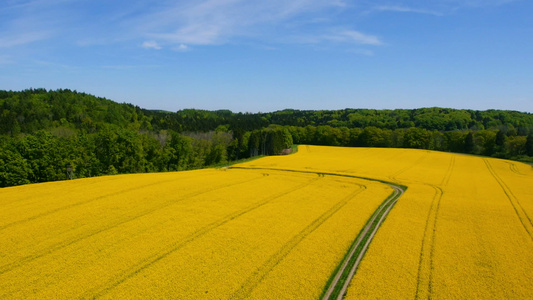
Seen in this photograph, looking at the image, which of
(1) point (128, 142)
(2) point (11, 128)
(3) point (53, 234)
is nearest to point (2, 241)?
(3) point (53, 234)

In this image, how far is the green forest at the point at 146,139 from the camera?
51156mm

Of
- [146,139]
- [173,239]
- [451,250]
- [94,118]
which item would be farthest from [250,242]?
[94,118]

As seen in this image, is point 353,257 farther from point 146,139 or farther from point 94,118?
point 94,118

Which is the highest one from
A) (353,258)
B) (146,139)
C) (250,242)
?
(146,139)

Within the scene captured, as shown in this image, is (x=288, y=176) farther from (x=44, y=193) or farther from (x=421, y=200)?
(x=44, y=193)

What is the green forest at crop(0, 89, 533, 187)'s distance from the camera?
51156 mm

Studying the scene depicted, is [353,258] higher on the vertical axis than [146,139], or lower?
lower

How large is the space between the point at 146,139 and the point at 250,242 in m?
56.1

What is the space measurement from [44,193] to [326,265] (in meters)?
34.6

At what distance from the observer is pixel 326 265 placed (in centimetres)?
1883

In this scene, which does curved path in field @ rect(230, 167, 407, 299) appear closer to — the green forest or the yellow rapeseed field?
the yellow rapeseed field

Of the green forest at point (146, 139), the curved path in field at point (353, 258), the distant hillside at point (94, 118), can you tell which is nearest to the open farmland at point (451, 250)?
the curved path in field at point (353, 258)

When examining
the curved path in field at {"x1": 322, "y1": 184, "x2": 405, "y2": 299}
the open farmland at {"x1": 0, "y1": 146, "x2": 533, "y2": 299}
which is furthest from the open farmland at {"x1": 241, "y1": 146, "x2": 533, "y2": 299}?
the curved path in field at {"x1": 322, "y1": 184, "x2": 405, "y2": 299}

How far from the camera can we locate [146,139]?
70812mm
